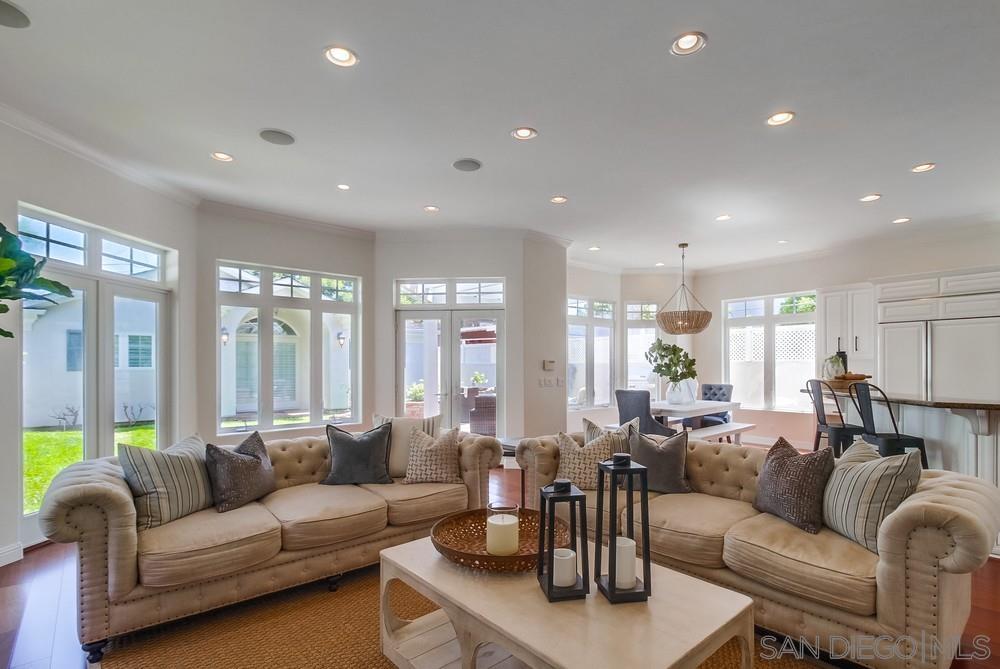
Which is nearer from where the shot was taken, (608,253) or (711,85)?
(711,85)

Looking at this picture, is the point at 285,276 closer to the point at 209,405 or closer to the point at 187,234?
the point at 187,234

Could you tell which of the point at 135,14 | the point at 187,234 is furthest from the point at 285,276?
the point at 135,14

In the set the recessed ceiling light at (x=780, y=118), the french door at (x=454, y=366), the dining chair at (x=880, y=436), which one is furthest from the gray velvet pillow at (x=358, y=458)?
the dining chair at (x=880, y=436)

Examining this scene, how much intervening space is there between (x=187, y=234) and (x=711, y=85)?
466 centimetres

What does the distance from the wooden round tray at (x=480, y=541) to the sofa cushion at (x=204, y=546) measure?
3.30ft

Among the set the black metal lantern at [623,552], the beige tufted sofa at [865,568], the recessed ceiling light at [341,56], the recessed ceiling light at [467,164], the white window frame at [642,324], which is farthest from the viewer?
the white window frame at [642,324]

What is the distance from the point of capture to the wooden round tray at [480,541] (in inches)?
79.2

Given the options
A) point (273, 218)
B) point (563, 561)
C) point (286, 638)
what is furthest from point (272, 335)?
point (563, 561)

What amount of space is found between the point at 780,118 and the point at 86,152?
484 centimetres

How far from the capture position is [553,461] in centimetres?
345

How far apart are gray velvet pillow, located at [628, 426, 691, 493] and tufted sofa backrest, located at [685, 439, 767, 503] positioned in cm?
7

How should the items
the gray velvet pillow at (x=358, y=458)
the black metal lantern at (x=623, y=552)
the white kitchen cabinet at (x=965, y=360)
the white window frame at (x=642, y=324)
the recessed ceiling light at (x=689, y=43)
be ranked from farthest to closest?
the white window frame at (x=642, y=324) < the white kitchen cabinet at (x=965, y=360) < the gray velvet pillow at (x=358, y=458) < the recessed ceiling light at (x=689, y=43) < the black metal lantern at (x=623, y=552)

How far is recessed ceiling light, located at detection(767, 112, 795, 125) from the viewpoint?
3.01 m

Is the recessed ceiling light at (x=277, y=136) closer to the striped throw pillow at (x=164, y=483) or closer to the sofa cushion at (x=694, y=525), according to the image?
the striped throw pillow at (x=164, y=483)
